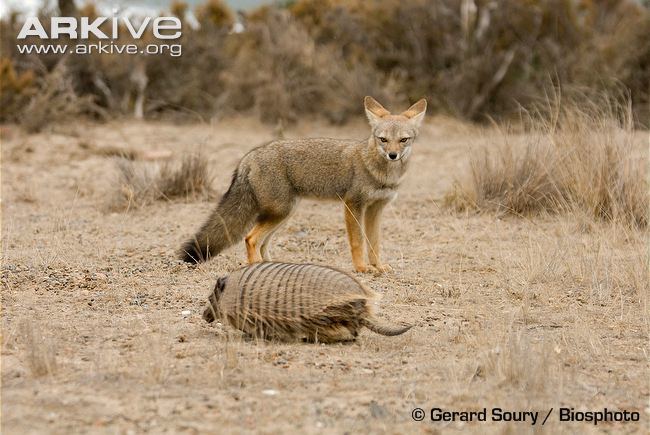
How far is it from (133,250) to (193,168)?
79.5 inches

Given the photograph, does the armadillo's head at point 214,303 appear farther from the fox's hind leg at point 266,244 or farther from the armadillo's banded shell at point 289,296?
the fox's hind leg at point 266,244

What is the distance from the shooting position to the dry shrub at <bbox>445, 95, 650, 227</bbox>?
7852 millimetres

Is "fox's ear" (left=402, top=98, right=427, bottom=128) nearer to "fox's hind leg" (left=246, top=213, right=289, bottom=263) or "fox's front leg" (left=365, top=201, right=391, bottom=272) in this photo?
"fox's front leg" (left=365, top=201, right=391, bottom=272)

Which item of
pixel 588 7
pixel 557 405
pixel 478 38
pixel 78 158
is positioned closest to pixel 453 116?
pixel 478 38

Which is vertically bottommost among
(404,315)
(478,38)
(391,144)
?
(404,315)

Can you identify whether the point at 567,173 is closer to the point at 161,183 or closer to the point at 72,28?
the point at 161,183

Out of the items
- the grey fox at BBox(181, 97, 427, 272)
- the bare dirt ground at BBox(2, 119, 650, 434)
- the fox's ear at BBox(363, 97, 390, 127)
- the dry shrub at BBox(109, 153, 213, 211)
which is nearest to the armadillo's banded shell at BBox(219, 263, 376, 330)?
the bare dirt ground at BBox(2, 119, 650, 434)

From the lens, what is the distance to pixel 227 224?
21.9 feet

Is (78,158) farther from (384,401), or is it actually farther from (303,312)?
(384,401)

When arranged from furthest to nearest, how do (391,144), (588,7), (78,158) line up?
(588,7), (78,158), (391,144)

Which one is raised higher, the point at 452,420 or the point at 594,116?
the point at 594,116

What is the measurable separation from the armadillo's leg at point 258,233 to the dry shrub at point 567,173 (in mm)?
2306

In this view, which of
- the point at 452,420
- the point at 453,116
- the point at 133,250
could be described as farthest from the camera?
the point at 453,116

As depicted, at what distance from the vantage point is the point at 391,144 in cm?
672
